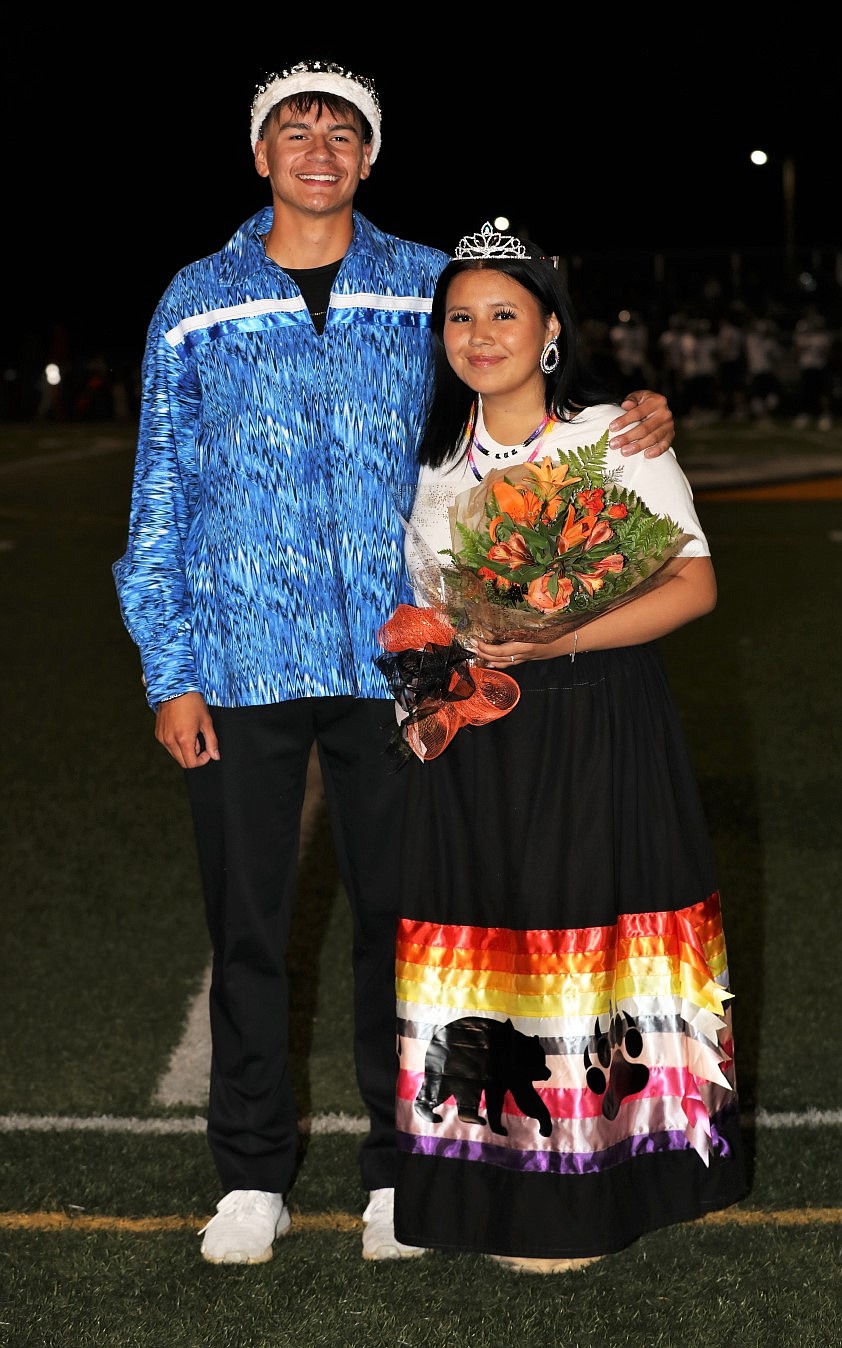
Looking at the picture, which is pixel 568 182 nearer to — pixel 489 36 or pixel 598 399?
pixel 489 36

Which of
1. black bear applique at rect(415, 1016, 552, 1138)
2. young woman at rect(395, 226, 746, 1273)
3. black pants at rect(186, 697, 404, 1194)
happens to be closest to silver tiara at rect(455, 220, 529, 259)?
young woman at rect(395, 226, 746, 1273)

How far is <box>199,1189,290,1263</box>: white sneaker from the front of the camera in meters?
3.19

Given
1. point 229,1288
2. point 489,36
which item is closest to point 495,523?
point 229,1288

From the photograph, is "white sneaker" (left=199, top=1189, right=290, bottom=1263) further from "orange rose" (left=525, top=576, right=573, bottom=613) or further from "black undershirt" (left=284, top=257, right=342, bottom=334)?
"black undershirt" (left=284, top=257, right=342, bottom=334)

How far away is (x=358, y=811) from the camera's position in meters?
3.20

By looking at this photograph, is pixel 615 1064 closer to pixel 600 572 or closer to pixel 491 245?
pixel 600 572

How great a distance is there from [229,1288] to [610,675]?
130 centimetres

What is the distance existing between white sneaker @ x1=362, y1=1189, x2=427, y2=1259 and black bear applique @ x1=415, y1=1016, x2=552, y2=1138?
0.93ft


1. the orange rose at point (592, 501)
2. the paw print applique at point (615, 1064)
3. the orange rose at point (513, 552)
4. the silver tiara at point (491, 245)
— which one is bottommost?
the paw print applique at point (615, 1064)

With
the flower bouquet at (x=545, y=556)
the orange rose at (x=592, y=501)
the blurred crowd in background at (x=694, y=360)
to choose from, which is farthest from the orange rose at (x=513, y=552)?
the blurred crowd in background at (x=694, y=360)

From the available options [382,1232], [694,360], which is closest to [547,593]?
[382,1232]

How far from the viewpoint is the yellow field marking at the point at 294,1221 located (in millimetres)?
3318

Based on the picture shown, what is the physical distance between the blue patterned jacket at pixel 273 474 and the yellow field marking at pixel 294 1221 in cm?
105

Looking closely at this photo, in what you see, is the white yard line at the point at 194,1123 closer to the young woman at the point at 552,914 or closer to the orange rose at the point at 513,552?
the young woman at the point at 552,914
